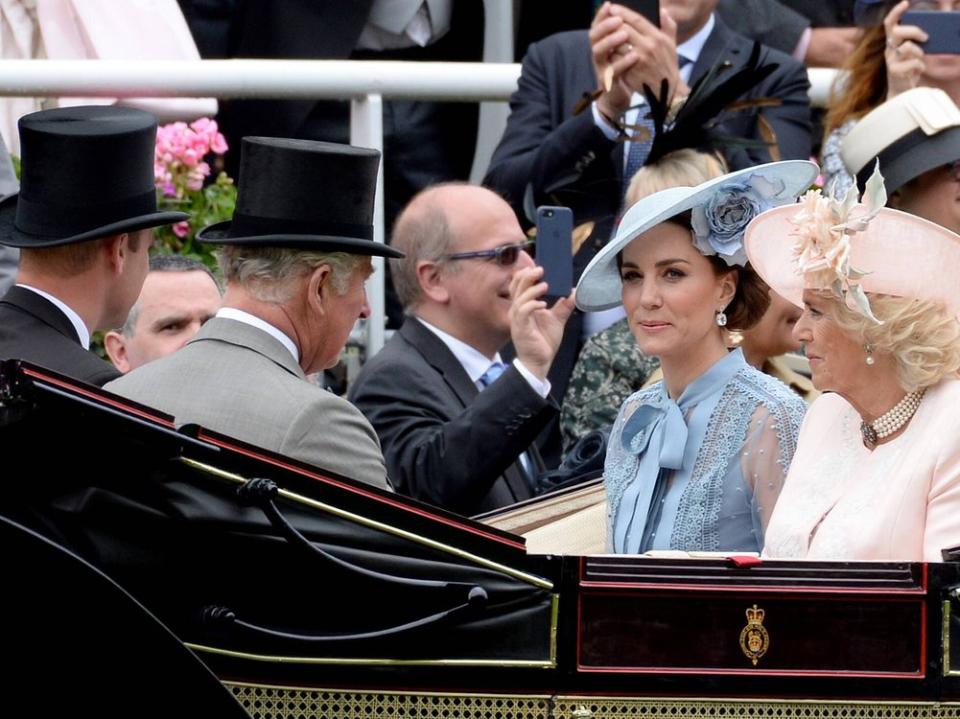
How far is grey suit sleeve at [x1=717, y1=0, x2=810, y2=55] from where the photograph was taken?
263 inches

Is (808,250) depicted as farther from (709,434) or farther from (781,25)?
(781,25)

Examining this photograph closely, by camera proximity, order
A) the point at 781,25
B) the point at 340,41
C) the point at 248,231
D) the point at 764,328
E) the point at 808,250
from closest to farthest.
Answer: the point at 808,250, the point at 248,231, the point at 764,328, the point at 340,41, the point at 781,25

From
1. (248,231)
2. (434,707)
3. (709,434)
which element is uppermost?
(248,231)

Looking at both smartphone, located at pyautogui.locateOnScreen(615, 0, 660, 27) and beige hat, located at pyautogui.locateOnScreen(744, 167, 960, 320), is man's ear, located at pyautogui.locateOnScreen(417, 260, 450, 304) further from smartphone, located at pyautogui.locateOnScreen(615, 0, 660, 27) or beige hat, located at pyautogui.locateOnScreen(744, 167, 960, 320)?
beige hat, located at pyautogui.locateOnScreen(744, 167, 960, 320)

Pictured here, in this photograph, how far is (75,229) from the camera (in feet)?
13.9

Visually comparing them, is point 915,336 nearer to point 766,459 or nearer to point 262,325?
point 766,459

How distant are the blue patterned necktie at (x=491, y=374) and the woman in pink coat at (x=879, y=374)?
172 centimetres

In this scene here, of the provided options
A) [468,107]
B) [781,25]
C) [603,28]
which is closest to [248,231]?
[603,28]

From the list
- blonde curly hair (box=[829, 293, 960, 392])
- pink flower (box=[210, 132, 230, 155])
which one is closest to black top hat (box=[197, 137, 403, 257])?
blonde curly hair (box=[829, 293, 960, 392])

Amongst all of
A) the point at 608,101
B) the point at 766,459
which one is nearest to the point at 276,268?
the point at 766,459

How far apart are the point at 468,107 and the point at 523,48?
2.44 ft

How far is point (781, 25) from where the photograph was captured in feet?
22.3

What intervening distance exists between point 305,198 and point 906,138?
208cm

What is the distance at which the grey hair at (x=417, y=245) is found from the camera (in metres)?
5.34
